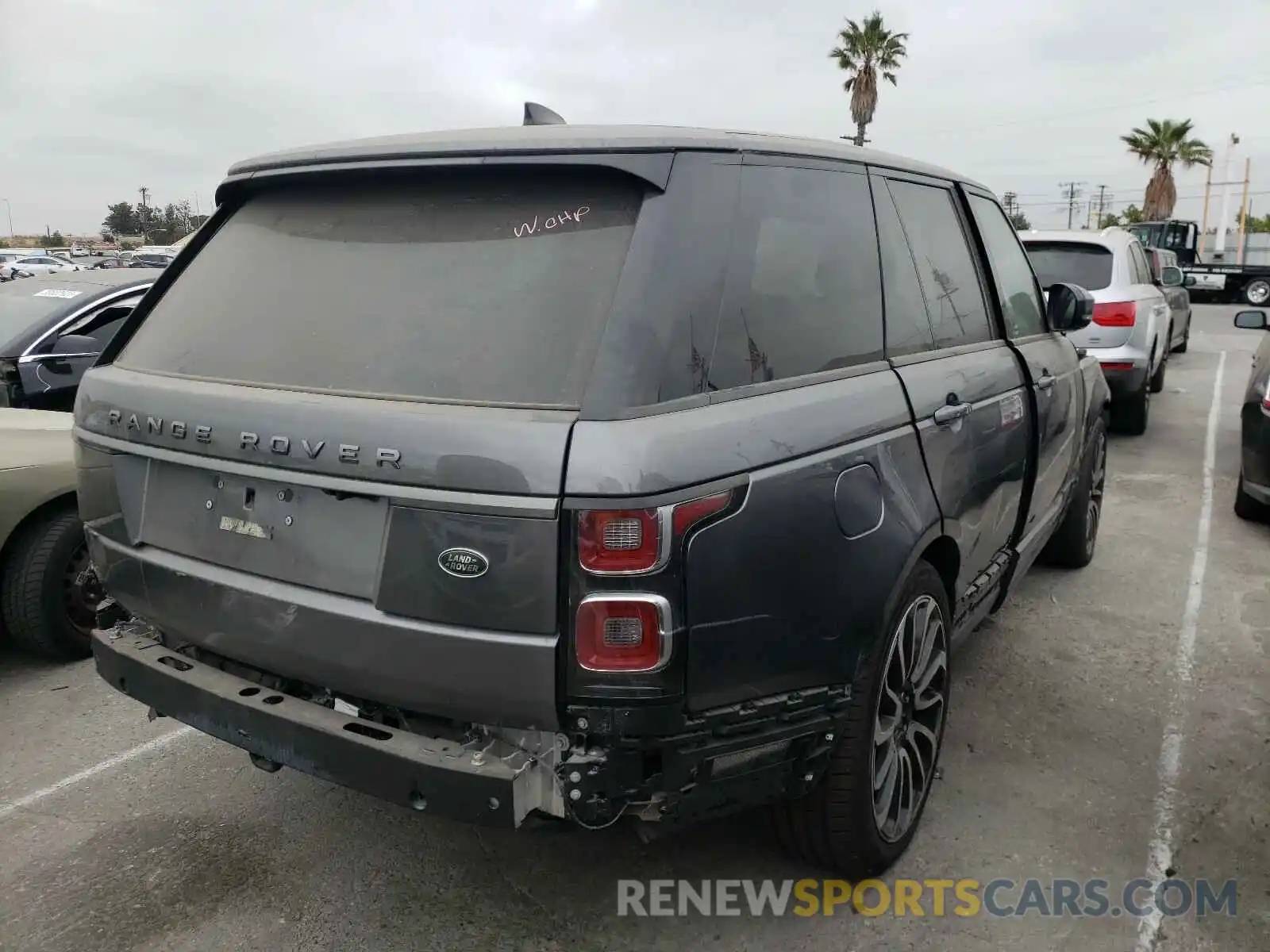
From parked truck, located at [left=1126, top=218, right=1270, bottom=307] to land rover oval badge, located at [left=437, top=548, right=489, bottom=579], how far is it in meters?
28.6

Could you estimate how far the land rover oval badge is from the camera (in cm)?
195

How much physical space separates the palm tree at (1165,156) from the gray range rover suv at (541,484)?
173ft

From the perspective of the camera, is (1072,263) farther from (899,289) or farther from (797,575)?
(797,575)

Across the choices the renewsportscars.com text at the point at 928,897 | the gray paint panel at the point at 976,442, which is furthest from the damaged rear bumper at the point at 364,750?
the gray paint panel at the point at 976,442

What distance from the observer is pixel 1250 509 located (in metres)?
6.39

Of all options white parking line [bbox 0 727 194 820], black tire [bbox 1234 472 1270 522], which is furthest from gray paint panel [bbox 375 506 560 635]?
black tire [bbox 1234 472 1270 522]

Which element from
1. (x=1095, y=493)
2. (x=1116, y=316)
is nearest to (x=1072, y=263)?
(x=1116, y=316)

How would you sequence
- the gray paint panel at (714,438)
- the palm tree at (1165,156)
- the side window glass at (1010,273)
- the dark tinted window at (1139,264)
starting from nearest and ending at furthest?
→ the gray paint panel at (714,438), the side window glass at (1010,273), the dark tinted window at (1139,264), the palm tree at (1165,156)

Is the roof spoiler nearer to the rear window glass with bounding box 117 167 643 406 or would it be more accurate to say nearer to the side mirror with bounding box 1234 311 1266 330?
the rear window glass with bounding box 117 167 643 406

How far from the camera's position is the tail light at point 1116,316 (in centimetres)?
862

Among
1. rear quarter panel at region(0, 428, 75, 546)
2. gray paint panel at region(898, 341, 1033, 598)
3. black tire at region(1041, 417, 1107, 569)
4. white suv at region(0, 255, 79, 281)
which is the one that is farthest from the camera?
white suv at region(0, 255, 79, 281)

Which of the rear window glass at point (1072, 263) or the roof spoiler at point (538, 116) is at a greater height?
the roof spoiler at point (538, 116)

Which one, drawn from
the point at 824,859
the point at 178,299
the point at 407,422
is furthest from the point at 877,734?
the point at 178,299

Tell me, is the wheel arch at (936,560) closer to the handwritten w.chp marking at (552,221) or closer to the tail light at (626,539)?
the tail light at (626,539)
